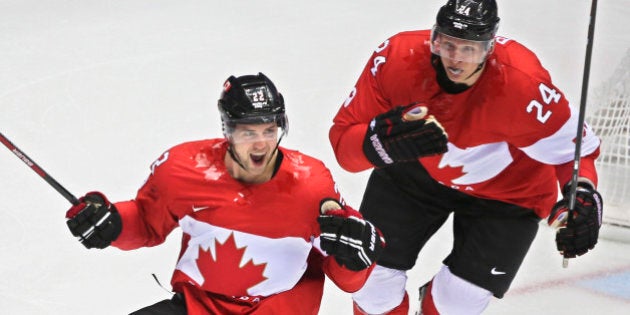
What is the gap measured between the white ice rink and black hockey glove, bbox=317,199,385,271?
131 centimetres

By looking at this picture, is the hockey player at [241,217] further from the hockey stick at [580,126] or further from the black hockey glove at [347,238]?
the hockey stick at [580,126]

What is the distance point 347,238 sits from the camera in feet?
9.54

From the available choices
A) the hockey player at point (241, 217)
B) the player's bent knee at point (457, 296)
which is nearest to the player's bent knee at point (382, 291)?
the player's bent knee at point (457, 296)

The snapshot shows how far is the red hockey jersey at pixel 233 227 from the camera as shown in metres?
3.06

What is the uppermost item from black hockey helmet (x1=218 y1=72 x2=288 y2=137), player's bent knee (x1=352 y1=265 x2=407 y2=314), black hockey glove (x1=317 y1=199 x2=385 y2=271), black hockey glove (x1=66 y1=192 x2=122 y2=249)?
black hockey helmet (x1=218 y1=72 x2=288 y2=137)

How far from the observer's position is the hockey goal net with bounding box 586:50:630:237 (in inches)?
196

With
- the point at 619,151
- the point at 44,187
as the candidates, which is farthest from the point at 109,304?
the point at 619,151

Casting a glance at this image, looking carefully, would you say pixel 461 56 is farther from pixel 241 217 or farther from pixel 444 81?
pixel 241 217

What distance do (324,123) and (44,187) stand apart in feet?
4.89

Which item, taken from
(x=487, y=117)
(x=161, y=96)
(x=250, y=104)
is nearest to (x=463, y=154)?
(x=487, y=117)

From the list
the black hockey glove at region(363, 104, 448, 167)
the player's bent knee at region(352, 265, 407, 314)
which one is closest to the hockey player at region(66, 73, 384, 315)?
the black hockey glove at region(363, 104, 448, 167)

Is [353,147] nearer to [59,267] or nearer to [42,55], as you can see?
[59,267]

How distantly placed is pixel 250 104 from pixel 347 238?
46 centimetres

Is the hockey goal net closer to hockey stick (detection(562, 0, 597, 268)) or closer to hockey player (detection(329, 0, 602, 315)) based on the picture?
hockey player (detection(329, 0, 602, 315))
